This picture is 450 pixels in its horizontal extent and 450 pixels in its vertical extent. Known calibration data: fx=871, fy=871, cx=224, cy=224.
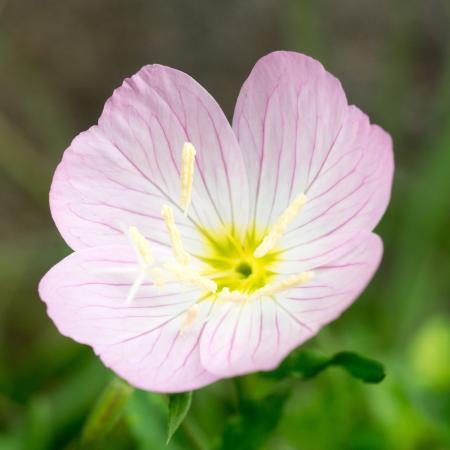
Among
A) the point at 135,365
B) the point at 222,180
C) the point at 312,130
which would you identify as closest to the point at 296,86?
the point at 312,130

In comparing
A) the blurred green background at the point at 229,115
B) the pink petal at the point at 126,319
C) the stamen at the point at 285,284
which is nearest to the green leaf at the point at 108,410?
the pink petal at the point at 126,319

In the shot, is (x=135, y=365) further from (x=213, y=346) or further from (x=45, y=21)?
(x=45, y=21)

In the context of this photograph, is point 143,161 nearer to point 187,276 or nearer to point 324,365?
point 187,276

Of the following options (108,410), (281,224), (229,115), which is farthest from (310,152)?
(229,115)

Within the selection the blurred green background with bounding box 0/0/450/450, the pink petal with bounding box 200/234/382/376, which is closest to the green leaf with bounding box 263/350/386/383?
the pink petal with bounding box 200/234/382/376

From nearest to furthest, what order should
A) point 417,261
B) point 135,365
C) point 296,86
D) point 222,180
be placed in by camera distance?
point 135,365, point 296,86, point 222,180, point 417,261

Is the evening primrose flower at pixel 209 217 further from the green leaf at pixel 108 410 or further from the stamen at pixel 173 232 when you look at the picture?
the green leaf at pixel 108 410

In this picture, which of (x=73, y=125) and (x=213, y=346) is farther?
(x=73, y=125)

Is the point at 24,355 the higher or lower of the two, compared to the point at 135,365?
lower
